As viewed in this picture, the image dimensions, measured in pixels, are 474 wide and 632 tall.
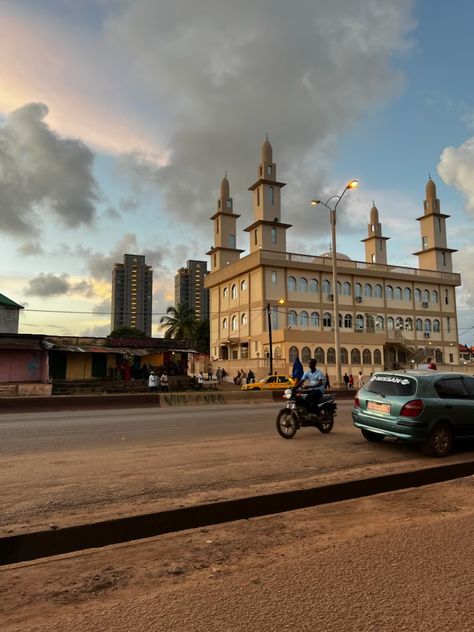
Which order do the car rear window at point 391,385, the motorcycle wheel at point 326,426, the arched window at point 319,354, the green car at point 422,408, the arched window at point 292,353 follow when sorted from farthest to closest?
the arched window at point 319,354
the arched window at point 292,353
the motorcycle wheel at point 326,426
the car rear window at point 391,385
the green car at point 422,408

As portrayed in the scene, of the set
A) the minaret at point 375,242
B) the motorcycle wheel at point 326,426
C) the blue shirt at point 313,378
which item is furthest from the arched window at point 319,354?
the blue shirt at point 313,378

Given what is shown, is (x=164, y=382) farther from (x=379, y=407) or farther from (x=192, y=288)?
(x=192, y=288)

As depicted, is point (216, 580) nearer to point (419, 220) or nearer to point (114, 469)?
point (114, 469)

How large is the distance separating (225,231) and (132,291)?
56481 mm

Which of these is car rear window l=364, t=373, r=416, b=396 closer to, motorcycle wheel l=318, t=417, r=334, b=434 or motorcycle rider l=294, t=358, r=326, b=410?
motorcycle rider l=294, t=358, r=326, b=410

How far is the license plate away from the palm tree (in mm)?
69058

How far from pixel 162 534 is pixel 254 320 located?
51205 mm

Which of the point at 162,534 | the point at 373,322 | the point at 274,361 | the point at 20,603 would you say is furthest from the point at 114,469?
the point at 373,322

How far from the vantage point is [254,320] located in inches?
2188

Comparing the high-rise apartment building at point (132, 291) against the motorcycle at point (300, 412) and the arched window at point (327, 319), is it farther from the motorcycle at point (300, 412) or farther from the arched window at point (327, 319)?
the motorcycle at point (300, 412)

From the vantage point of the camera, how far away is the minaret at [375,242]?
70.8 m

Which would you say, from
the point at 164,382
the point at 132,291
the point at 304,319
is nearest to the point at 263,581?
the point at 164,382

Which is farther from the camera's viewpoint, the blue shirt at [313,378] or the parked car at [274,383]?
the parked car at [274,383]

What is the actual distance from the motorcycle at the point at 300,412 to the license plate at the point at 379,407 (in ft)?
5.31
